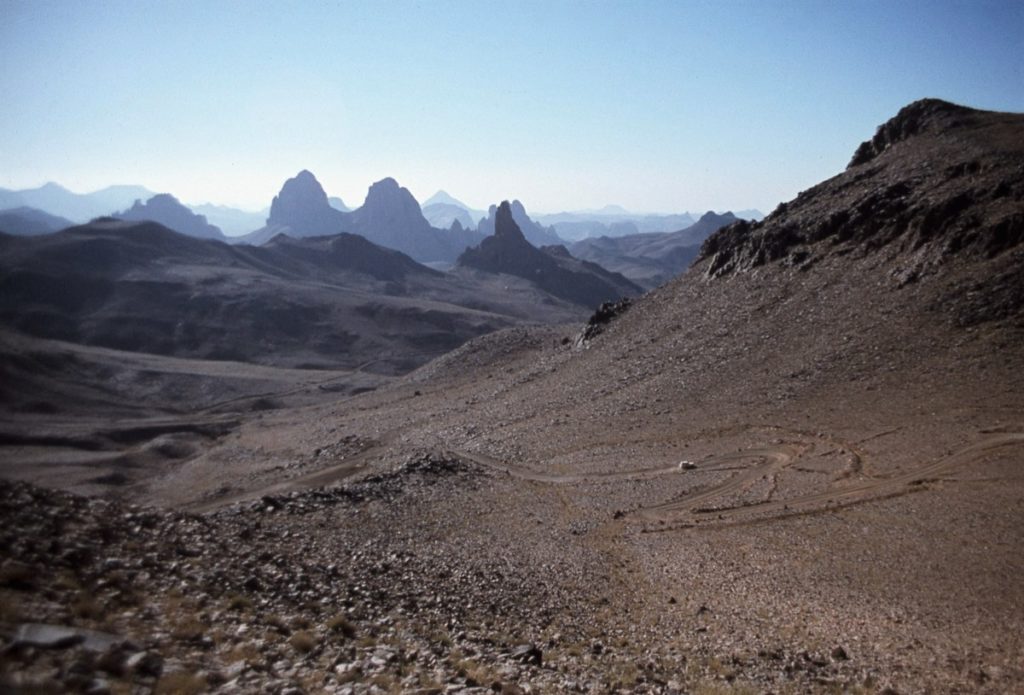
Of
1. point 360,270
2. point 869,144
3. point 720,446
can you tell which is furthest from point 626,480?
point 360,270

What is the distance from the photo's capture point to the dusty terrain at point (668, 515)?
9250 millimetres

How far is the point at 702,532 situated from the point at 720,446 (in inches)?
372

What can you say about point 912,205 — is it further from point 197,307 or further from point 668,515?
point 197,307

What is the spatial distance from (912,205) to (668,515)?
3230 centimetres

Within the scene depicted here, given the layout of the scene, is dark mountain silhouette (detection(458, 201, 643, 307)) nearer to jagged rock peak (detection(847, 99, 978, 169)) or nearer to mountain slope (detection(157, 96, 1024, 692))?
jagged rock peak (detection(847, 99, 978, 169))

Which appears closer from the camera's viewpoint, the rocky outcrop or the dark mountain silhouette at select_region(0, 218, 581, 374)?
the rocky outcrop

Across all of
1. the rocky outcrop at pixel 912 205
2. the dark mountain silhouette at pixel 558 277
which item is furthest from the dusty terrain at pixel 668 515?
the dark mountain silhouette at pixel 558 277

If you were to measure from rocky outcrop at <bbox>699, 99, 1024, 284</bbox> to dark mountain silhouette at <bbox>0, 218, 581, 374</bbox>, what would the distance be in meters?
62.5

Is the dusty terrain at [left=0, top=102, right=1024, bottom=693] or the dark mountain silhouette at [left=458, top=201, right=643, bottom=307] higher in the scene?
Result: the dark mountain silhouette at [left=458, top=201, right=643, bottom=307]

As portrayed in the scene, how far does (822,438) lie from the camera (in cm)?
2705

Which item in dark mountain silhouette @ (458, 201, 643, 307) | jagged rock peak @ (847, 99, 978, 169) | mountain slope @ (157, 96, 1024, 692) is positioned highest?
jagged rock peak @ (847, 99, 978, 169)

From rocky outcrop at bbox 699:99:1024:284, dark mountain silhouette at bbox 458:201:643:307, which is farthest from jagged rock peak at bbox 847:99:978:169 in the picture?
dark mountain silhouette at bbox 458:201:643:307

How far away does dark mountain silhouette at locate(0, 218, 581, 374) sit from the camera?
94.2m

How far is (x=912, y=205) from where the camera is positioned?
40594 mm
